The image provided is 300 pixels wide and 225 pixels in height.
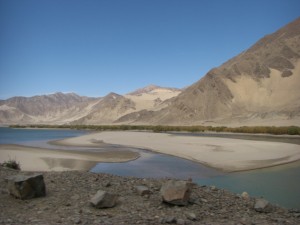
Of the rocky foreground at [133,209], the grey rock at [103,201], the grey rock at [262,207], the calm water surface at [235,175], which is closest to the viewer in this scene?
the rocky foreground at [133,209]

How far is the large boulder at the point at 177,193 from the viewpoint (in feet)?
28.5

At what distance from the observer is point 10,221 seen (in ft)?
23.7

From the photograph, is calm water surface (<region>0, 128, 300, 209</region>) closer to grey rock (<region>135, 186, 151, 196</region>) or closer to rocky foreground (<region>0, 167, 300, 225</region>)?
rocky foreground (<region>0, 167, 300, 225</region>)

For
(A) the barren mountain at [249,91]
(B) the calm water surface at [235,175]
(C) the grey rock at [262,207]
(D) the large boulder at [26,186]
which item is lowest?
(B) the calm water surface at [235,175]

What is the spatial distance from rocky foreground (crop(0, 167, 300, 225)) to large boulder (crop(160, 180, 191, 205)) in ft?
0.45

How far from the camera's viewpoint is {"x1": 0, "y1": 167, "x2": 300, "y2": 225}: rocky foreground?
7.57 m

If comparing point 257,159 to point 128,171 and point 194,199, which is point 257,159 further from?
point 194,199

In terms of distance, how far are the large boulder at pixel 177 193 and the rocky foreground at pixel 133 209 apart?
0.14 meters

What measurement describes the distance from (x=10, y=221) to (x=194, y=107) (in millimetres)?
87025

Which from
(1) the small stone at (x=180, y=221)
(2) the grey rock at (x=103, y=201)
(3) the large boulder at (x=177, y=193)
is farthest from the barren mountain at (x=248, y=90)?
(1) the small stone at (x=180, y=221)

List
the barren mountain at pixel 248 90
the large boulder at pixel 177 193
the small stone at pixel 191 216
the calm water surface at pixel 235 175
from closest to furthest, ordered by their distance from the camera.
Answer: the small stone at pixel 191 216 < the large boulder at pixel 177 193 < the calm water surface at pixel 235 175 < the barren mountain at pixel 248 90

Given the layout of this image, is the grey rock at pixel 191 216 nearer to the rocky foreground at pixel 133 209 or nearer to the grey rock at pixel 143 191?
the rocky foreground at pixel 133 209

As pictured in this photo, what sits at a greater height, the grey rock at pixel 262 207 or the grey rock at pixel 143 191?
the grey rock at pixel 143 191

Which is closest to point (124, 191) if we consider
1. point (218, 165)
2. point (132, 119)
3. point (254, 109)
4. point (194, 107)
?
point (218, 165)
